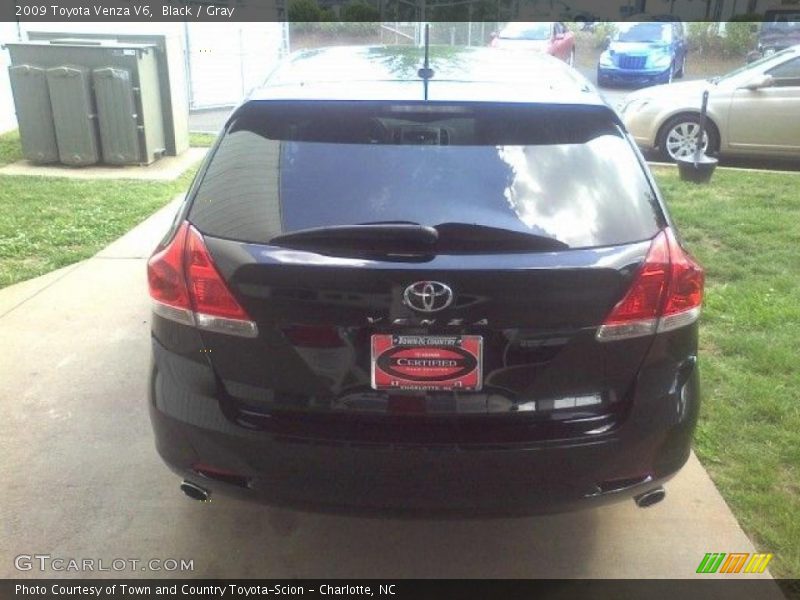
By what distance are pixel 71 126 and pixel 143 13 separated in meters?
3.28

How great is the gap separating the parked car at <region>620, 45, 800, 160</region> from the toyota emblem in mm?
8155

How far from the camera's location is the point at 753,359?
4.17 m

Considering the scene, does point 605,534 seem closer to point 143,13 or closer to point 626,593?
point 626,593

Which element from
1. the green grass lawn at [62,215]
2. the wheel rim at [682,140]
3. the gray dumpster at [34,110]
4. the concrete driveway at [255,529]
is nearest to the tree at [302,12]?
the gray dumpster at [34,110]

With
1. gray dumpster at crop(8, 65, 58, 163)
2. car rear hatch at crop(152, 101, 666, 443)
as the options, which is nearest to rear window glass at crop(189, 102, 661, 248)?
car rear hatch at crop(152, 101, 666, 443)

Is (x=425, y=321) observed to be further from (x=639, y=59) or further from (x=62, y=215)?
(x=639, y=59)

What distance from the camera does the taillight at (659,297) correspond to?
224 centimetres

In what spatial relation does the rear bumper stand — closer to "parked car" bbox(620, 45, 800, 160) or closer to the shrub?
"parked car" bbox(620, 45, 800, 160)

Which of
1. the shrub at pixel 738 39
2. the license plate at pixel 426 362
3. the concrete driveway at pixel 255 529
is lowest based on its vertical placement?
the concrete driveway at pixel 255 529

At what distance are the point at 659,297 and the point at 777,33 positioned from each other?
896 inches

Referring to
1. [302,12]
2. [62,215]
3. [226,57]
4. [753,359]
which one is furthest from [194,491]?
[302,12]

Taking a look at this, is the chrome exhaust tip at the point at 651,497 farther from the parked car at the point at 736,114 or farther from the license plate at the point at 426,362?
the parked car at the point at 736,114

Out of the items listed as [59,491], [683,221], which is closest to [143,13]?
[683,221]

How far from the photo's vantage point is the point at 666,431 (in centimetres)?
235
